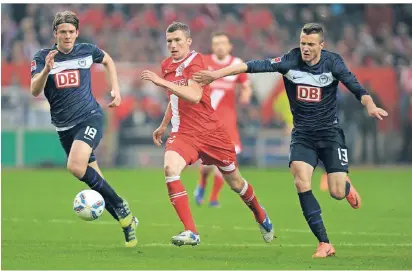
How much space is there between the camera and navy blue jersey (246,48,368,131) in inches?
408

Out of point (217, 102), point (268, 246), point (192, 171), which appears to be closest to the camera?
point (268, 246)

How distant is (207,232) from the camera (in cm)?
1273

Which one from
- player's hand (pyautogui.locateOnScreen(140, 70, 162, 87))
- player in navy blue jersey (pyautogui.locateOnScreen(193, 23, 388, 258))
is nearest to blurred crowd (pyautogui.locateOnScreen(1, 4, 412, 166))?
player in navy blue jersey (pyautogui.locateOnScreen(193, 23, 388, 258))

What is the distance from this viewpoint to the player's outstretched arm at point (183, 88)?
33.0ft

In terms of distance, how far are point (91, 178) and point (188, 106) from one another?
1.31 m

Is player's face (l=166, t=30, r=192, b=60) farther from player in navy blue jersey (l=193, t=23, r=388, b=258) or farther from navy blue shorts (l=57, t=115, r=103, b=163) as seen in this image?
navy blue shorts (l=57, t=115, r=103, b=163)

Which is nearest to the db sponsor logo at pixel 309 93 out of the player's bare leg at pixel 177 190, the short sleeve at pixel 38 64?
the player's bare leg at pixel 177 190

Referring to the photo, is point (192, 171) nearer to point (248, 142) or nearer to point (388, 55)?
point (248, 142)

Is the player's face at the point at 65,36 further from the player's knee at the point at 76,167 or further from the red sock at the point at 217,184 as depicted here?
the red sock at the point at 217,184

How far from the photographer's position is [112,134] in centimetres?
2617

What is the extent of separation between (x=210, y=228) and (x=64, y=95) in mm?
2943

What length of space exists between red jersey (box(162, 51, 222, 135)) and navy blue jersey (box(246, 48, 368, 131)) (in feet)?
2.88

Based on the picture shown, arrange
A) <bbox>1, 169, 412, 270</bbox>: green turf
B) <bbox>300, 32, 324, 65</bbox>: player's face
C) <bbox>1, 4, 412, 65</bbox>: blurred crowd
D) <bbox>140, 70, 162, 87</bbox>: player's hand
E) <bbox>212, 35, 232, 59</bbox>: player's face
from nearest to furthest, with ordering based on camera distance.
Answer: <bbox>1, 169, 412, 270</bbox>: green turf → <bbox>140, 70, 162, 87</bbox>: player's hand → <bbox>300, 32, 324, 65</bbox>: player's face → <bbox>212, 35, 232, 59</bbox>: player's face → <bbox>1, 4, 412, 65</bbox>: blurred crowd

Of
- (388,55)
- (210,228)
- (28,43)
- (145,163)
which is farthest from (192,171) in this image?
(210,228)
